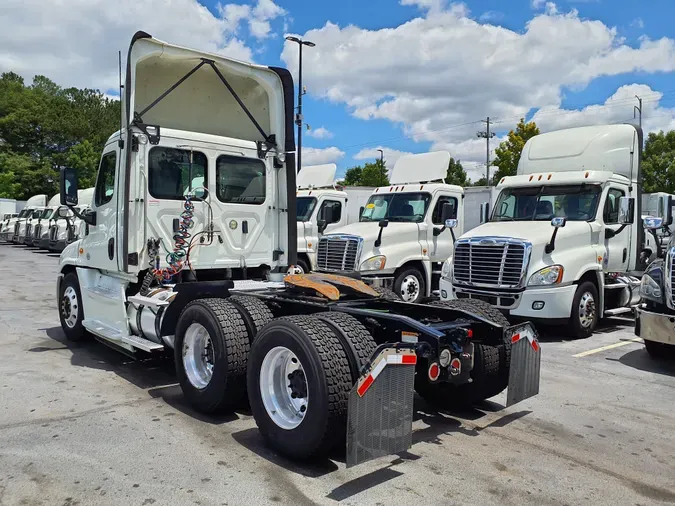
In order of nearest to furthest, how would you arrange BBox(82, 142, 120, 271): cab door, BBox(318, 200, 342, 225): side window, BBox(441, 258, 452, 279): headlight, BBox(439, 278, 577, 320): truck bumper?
BBox(82, 142, 120, 271): cab door
BBox(439, 278, 577, 320): truck bumper
BBox(441, 258, 452, 279): headlight
BBox(318, 200, 342, 225): side window

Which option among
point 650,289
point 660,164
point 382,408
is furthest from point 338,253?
point 660,164

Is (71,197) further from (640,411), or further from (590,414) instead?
(640,411)

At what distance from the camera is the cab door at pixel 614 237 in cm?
972

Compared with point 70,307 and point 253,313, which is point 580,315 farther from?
point 70,307

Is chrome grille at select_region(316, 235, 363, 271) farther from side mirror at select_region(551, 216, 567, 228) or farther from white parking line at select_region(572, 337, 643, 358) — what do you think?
white parking line at select_region(572, 337, 643, 358)

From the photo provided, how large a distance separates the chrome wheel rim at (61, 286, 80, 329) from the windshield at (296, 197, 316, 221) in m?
7.21

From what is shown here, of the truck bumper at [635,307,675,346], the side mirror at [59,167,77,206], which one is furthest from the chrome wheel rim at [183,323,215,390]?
the truck bumper at [635,307,675,346]

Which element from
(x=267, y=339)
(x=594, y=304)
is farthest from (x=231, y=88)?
(x=594, y=304)

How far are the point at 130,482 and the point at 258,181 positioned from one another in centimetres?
447

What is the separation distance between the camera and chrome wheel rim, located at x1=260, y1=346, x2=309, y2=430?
4227 mm

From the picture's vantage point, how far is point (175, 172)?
22.5 ft

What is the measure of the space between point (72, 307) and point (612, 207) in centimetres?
865

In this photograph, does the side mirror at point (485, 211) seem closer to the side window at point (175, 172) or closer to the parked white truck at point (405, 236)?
the parked white truck at point (405, 236)

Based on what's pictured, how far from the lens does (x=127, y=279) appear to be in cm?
677
